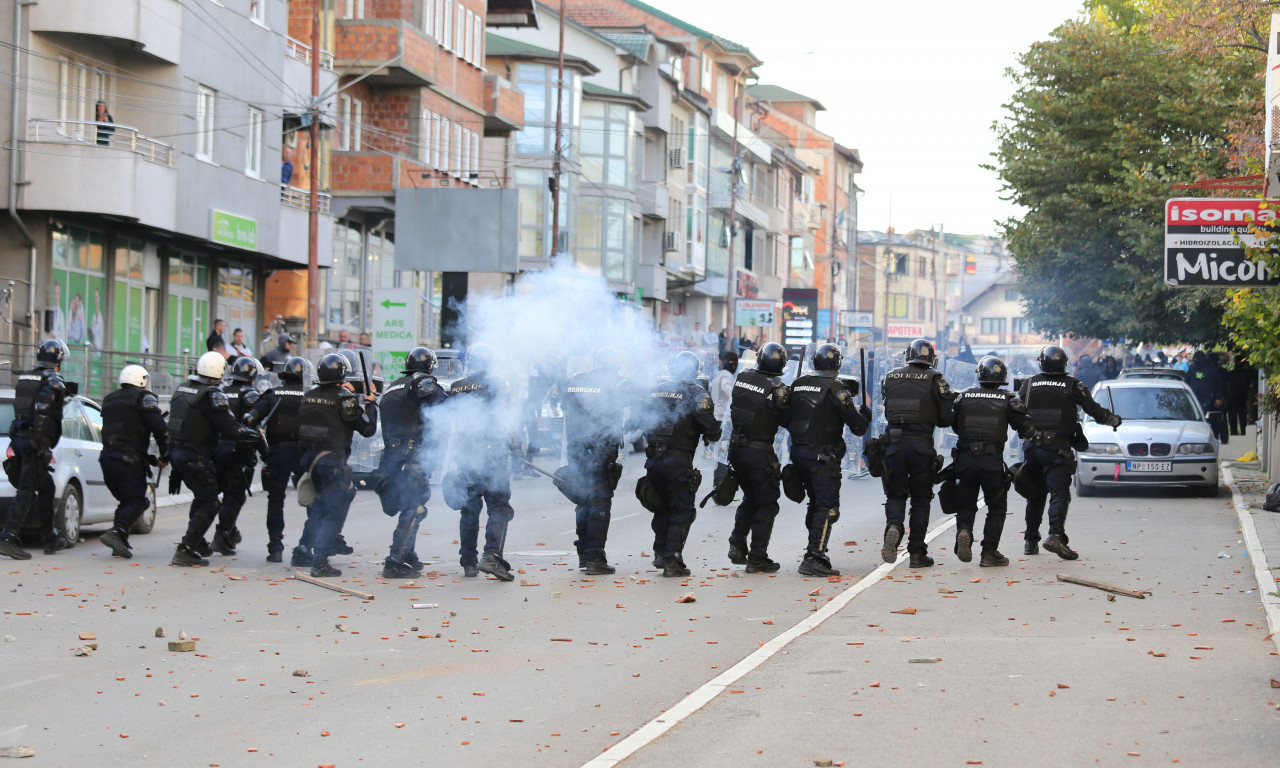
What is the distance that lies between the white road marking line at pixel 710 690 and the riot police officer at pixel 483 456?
2865 mm

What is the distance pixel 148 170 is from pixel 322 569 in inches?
641

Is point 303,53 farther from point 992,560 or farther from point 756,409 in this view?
point 992,560

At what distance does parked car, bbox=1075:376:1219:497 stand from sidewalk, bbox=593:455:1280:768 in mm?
7247

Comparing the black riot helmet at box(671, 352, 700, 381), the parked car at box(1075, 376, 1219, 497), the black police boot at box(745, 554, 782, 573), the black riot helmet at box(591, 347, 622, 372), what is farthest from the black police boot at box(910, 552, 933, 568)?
the parked car at box(1075, 376, 1219, 497)

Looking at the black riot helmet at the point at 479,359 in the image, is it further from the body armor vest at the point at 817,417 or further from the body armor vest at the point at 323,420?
the body armor vest at the point at 817,417

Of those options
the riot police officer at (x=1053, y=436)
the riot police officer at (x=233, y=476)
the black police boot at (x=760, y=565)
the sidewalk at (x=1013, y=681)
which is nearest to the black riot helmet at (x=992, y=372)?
the riot police officer at (x=1053, y=436)

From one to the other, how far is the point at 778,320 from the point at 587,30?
2465 centimetres

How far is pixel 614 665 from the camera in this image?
8617 millimetres

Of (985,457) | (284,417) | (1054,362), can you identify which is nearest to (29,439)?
(284,417)

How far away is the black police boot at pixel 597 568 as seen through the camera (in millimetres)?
12648

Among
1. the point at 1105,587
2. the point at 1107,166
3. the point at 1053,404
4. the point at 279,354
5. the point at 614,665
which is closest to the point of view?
the point at 614,665

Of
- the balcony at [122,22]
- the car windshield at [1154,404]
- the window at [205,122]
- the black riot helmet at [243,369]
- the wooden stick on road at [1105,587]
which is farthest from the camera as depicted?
the window at [205,122]

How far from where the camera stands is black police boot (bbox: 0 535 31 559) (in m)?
13.3

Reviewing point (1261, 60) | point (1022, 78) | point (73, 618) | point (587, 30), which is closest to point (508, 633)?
point (73, 618)
